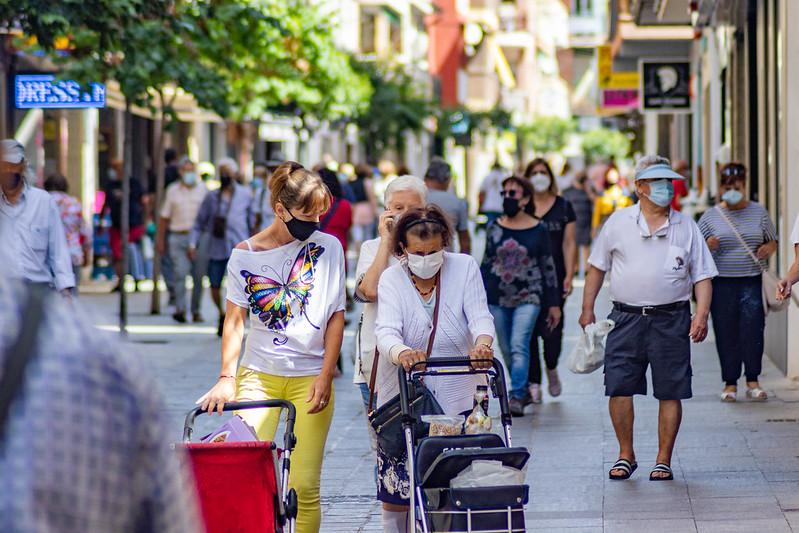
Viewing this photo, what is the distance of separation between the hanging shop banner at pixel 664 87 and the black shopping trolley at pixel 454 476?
20.5 m

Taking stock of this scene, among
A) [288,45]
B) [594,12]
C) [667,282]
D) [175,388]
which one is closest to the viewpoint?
[667,282]

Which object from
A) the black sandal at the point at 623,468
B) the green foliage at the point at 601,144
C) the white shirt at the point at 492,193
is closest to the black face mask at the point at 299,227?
the black sandal at the point at 623,468

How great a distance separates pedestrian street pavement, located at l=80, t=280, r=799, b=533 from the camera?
24.6 feet

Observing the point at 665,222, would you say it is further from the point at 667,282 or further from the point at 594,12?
the point at 594,12

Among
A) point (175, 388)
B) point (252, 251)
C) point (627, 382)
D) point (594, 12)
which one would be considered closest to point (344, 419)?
point (175, 388)

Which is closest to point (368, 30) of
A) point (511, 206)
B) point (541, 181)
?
point (541, 181)

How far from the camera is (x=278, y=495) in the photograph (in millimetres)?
5027

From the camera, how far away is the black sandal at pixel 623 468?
27.9 feet

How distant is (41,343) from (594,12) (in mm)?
86879

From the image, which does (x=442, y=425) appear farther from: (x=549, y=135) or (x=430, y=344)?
(x=549, y=135)

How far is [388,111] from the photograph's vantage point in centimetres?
4325

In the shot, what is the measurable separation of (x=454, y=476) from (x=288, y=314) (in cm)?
114

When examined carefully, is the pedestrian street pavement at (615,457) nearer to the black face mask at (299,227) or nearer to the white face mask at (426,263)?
the black face mask at (299,227)

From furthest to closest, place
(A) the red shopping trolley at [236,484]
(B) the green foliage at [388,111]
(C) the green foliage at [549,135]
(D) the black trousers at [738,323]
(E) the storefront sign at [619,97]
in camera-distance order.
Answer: (C) the green foliage at [549,135]
(B) the green foliage at [388,111]
(E) the storefront sign at [619,97]
(D) the black trousers at [738,323]
(A) the red shopping trolley at [236,484]
